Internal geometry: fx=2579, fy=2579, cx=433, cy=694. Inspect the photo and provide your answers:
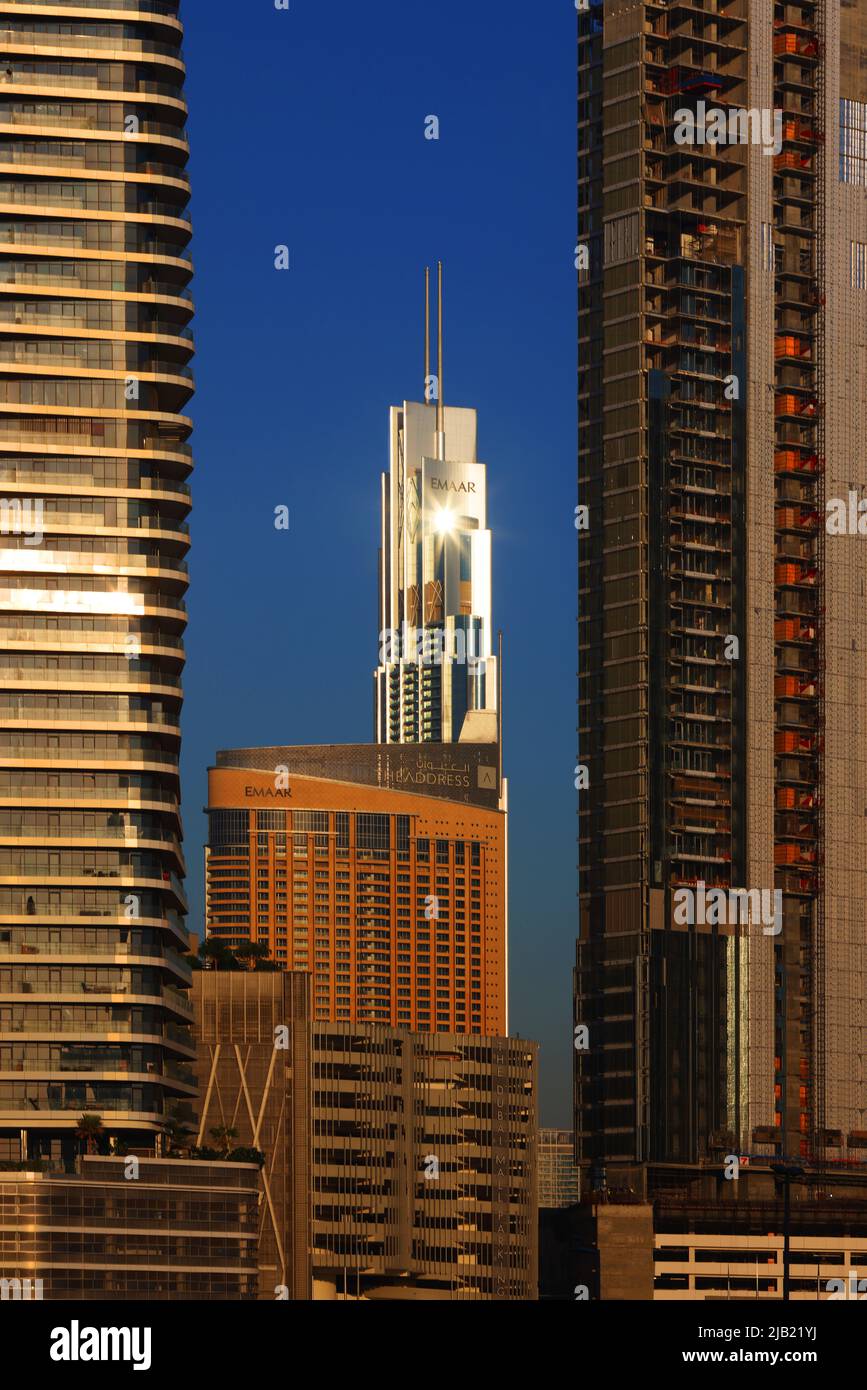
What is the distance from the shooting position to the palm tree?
186m

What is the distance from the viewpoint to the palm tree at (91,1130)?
18638cm

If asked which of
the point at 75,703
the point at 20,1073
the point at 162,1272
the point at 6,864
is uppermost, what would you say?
the point at 75,703

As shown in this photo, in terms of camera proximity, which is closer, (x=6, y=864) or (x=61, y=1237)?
(x=61, y=1237)

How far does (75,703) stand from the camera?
199 m

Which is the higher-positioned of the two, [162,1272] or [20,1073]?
[20,1073]

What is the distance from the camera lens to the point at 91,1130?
18638cm
